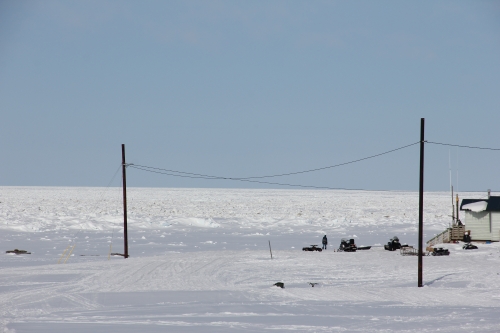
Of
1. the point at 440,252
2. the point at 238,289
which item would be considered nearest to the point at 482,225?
the point at 440,252

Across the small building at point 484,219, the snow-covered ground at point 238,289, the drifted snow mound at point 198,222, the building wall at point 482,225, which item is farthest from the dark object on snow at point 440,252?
the drifted snow mound at point 198,222

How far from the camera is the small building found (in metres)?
38.7

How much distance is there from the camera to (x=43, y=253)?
3725 centimetres

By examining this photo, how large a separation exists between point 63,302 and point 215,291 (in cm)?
614

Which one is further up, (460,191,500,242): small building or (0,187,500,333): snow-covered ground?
(460,191,500,242): small building

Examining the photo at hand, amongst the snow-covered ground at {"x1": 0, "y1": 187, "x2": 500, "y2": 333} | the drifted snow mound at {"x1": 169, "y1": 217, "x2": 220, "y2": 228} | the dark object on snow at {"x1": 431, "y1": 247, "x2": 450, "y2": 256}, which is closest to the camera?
the snow-covered ground at {"x1": 0, "y1": 187, "x2": 500, "y2": 333}

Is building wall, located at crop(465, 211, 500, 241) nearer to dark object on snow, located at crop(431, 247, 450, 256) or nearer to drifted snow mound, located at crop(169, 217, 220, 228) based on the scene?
dark object on snow, located at crop(431, 247, 450, 256)

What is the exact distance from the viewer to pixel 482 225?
130ft

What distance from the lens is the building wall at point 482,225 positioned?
38969 mm

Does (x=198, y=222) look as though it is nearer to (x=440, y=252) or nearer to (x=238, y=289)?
(x=440, y=252)

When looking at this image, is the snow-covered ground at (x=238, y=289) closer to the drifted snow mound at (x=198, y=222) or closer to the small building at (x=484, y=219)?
the small building at (x=484, y=219)

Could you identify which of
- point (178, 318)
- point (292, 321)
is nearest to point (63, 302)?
point (178, 318)

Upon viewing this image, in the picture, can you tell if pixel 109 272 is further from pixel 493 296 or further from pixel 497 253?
pixel 497 253

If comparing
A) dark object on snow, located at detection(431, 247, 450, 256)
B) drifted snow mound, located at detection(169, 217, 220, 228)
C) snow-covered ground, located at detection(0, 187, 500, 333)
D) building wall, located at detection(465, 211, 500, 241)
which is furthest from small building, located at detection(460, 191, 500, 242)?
drifted snow mound, located at detection(169, 217, 220, 228)
